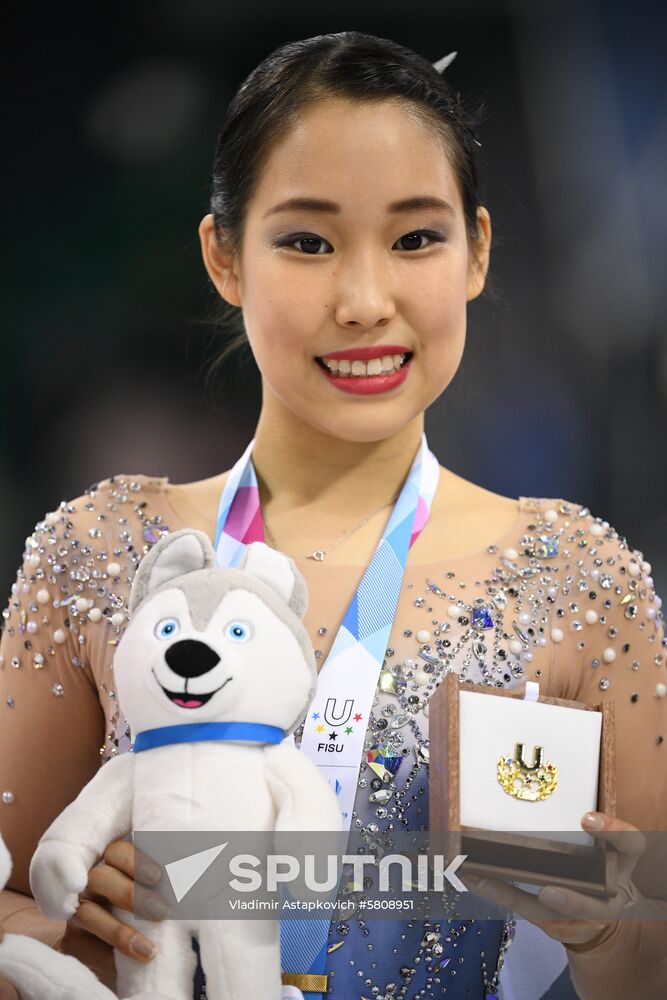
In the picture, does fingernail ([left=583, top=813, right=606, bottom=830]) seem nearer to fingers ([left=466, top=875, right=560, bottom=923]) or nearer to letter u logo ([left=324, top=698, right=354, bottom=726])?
fingers ([left=466, top=875, right=560, bottom=923])

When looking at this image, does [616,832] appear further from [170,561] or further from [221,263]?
[221,263]

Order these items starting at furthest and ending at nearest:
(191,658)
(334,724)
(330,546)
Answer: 1. (330,546)
2. (334,724)
3. (191,658)

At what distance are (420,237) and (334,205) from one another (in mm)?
123

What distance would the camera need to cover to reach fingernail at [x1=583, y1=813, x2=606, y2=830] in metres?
1.26

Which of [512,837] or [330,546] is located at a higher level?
[330,546]

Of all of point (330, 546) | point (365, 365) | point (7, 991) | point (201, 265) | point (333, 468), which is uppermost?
point (201, 265)

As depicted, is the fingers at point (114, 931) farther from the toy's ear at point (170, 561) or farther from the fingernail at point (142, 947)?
the toy's ear at point (170, 561)

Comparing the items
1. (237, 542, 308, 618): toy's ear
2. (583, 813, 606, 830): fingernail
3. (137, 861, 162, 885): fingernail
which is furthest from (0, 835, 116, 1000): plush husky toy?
(583, 813, 606, 830): fingernail

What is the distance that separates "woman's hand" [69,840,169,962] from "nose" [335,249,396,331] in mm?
655

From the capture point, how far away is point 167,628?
119cm

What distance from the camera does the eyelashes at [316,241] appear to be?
1531 millimetres

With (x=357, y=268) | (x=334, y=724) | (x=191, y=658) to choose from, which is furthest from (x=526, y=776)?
(x=357, y=268)

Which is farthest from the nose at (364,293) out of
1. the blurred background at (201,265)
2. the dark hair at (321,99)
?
the blurred background at (201,265)

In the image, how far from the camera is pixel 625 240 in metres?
1.96
